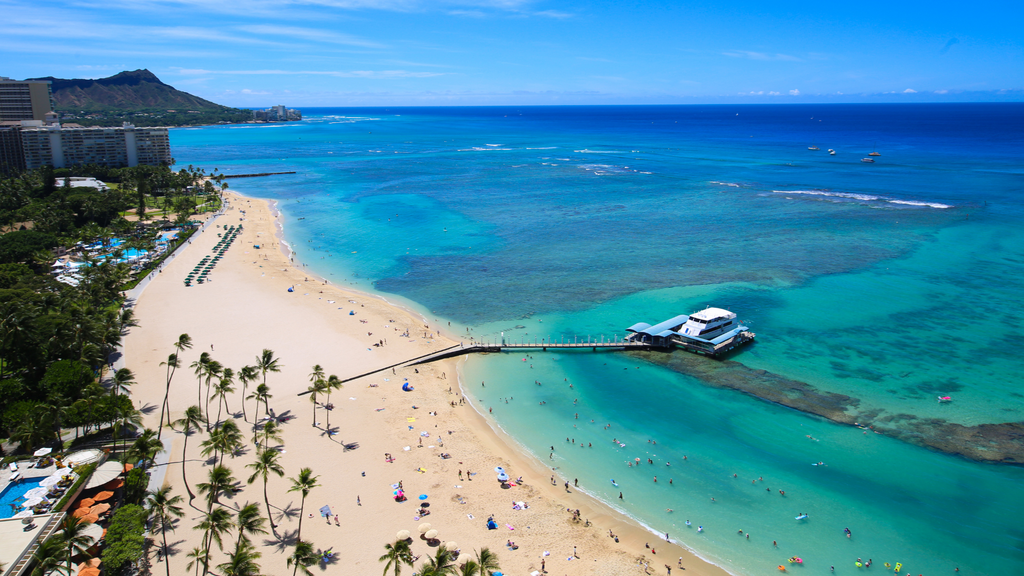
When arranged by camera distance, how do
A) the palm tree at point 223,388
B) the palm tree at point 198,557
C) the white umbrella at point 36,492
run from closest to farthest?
the palm tree at point 198,557 < the white umbrella at point 36,492 < the palm tree at point 223,388

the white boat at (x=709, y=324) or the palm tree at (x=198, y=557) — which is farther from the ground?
the white boat at (x=709, y=324)

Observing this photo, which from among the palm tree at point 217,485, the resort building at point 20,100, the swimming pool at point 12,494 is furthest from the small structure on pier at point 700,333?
the resort building at point 20,100

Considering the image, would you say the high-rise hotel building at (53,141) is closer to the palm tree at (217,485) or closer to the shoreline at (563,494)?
the palm tree at (217,485)

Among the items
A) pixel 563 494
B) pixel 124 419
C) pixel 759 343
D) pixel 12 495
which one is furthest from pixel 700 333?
pixel 12 495

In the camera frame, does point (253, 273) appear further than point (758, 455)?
Yes

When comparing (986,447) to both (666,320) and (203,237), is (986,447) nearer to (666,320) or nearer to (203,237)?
(666,320)

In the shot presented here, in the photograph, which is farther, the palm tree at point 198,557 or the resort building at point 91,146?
the resort building at point 91,146

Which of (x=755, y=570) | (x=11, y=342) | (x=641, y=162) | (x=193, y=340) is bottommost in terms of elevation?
(x=755, y=570)

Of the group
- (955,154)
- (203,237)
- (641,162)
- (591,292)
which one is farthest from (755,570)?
(955,154)
